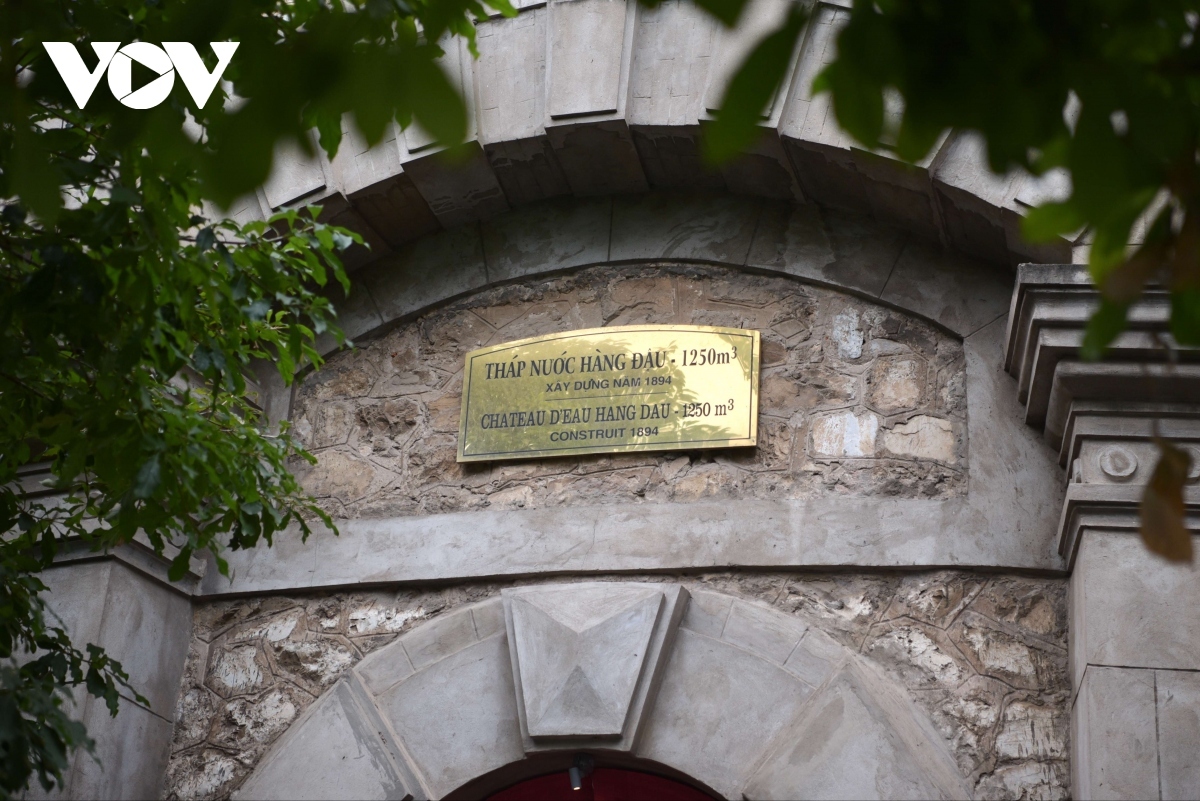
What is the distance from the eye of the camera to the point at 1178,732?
9.57 ft

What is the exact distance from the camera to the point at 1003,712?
3365 millimetres

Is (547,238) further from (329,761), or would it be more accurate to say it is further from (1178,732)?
(1178,732)

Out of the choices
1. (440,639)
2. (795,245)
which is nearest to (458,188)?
(795,245)

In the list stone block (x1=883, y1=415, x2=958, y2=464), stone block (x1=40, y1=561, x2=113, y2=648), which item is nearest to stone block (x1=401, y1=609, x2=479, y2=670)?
stone block (x1=40, y1=561, x2=113, y2=648)

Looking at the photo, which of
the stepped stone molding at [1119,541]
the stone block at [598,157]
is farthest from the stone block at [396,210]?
the stepped stone molding at [1119,541]

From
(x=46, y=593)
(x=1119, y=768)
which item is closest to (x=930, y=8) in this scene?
(x=1119, y=768)

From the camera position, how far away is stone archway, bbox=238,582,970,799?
11.0 ft

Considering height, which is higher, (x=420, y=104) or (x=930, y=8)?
(x=930, y=8)

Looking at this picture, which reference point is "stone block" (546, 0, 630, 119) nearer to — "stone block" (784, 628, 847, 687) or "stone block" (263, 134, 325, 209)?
"stone block" (263, 134, 325, 209)

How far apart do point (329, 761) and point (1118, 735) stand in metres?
2.08

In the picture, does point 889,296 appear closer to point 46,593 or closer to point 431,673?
point 431,673

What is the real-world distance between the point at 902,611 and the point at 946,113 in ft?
8.03

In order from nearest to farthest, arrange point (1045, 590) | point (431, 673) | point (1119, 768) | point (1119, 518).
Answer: point (1119, 768), point (1119, 518), point (1045, 590), point (431, 673)

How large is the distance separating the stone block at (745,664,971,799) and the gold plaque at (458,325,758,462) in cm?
84
